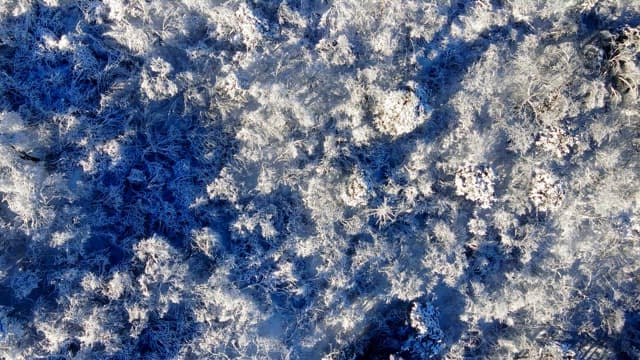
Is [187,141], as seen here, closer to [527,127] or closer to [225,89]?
[225,89]

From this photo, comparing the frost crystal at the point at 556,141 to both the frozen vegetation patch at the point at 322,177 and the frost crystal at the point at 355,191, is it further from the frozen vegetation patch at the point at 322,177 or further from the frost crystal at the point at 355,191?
the frost crystal at the point at 355,191

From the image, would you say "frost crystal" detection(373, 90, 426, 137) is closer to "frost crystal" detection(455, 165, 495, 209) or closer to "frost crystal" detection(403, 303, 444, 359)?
"frost crystal" detection(455, 165, 495, 209)

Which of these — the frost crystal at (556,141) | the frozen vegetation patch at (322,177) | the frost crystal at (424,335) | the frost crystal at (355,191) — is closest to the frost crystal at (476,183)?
the frozen vegetation patch at (322,177)

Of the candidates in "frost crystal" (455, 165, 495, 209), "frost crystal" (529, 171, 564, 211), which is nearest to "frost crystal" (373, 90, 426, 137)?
"frost crystal" (455, 165, 495, 209)

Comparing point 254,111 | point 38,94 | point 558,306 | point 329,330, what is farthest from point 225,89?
point 558,306

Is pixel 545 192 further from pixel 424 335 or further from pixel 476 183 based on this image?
pixel 424 335

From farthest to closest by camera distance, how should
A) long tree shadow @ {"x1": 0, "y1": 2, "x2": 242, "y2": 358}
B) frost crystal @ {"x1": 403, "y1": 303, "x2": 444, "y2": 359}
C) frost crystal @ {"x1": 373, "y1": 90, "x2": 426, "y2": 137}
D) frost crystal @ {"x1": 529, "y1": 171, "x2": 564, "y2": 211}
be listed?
frost crystal @ {"x1": 529, "y1": 171, "x2": 564, "y2": 211}
frost crystal @ {"x1": 403, "y1": 303, "x2": 444, "y2": 359}
frost crystal @ {"x1": 373, "y1": 90, "x2": 426, "y2": 137}
long tree shadow @ {"x1": 0, "y1": 2, "x2": 242, "y2": 358}

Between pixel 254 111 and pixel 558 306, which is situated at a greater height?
pixel 254 111
